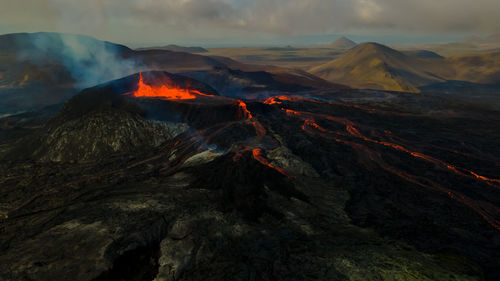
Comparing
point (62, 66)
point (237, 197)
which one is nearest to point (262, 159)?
point (237, 197)

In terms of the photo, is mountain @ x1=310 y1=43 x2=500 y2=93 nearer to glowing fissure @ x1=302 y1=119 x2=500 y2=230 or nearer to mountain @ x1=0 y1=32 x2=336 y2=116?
mountain @ x1=0 y1=32 x2=336 y2=116

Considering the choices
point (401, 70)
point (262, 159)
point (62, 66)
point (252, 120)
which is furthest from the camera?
point (401, 70)

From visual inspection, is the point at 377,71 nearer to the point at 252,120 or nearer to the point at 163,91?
the point at 252,120

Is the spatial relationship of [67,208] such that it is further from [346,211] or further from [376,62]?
[376,62]

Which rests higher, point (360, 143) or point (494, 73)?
point (494, 73)

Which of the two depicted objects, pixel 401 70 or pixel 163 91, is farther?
pixel 401 70

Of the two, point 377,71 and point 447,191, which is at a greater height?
point 377,71

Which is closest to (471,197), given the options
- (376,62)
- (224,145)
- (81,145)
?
(224,145)
